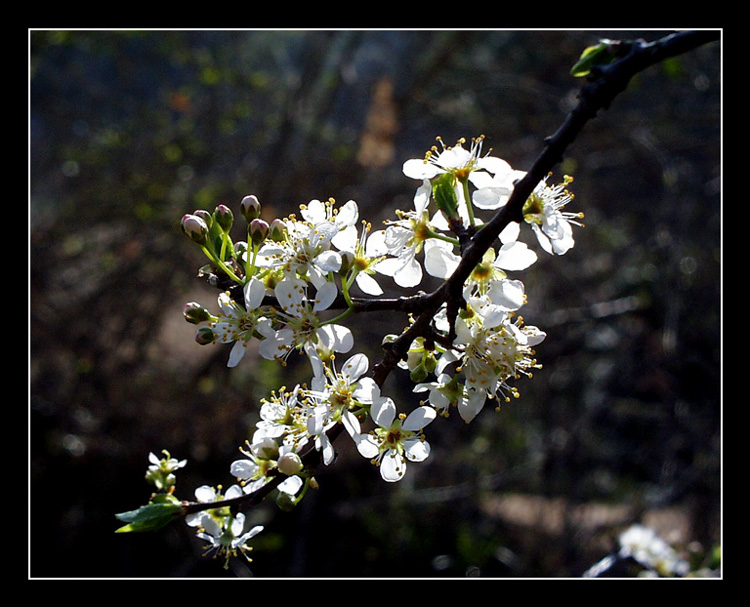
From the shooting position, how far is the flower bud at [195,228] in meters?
0.93

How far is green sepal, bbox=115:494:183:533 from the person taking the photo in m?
0.92

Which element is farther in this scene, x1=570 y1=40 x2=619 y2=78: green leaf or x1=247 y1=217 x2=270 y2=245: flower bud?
x1=247 y1=217 x2=270 y2=245: flower bud

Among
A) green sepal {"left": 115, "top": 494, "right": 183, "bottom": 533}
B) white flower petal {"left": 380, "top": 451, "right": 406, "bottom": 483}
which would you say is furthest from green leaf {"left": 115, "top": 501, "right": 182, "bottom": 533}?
white flower petal {"left": 380, "top": 451, "right": 406, "bottom": 483}

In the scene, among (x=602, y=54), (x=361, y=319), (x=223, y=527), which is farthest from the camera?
(x=361, y=319)

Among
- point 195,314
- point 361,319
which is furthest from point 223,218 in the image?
point 361,319

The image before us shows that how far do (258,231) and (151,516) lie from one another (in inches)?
18.6

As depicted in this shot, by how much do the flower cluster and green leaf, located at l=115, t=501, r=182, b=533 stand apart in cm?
12

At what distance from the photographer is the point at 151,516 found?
3.07ft

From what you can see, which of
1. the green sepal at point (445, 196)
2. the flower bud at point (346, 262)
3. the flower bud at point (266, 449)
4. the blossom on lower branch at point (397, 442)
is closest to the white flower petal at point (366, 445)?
the blossom on lower branch at point (397, 442)

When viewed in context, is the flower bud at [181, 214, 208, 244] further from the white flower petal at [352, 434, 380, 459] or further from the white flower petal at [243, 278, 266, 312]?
the white flower petal at [352, 434, 380, 459]

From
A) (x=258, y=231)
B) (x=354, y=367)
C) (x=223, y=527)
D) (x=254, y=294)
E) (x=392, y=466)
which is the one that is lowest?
(x=223, y=527)

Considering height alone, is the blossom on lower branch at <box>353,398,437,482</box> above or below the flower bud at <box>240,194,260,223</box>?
below

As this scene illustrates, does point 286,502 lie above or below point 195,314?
below

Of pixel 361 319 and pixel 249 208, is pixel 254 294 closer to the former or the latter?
pixel 249 208
